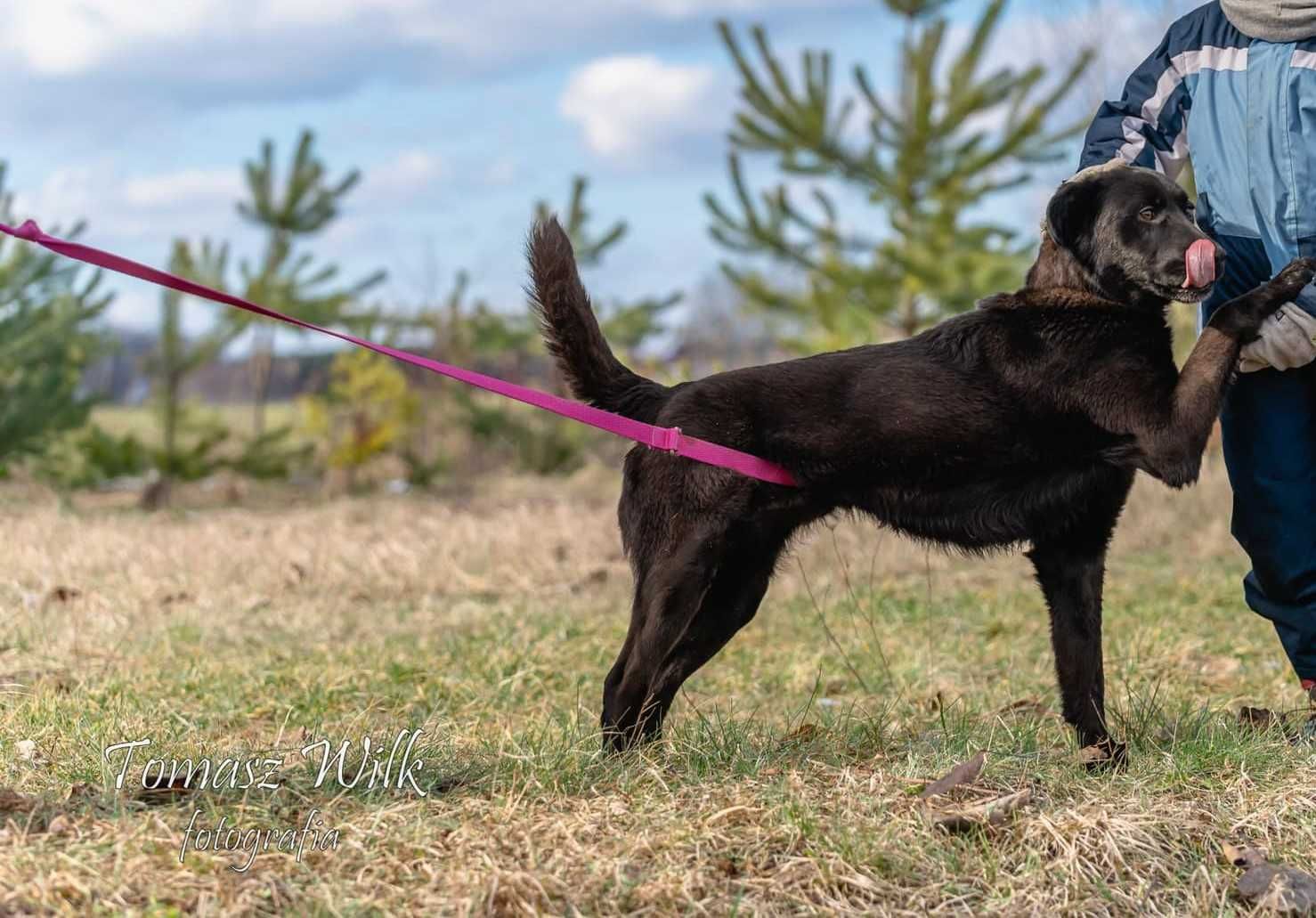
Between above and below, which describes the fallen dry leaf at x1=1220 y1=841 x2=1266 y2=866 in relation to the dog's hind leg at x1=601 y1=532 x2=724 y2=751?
below

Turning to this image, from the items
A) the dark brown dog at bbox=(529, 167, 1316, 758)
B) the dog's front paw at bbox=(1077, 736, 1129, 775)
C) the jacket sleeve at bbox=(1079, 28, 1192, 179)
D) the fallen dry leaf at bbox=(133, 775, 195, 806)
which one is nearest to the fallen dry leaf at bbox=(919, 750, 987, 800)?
the dog's front paw at bbox=(1077, 736, 1129, 775)

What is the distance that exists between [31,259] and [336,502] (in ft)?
11.3

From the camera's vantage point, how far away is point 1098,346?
3.41 metres

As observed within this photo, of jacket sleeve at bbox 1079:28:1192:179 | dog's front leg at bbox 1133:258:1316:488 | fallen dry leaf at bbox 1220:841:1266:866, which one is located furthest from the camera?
jacket sleeve at bbox 1079:28:1192:179

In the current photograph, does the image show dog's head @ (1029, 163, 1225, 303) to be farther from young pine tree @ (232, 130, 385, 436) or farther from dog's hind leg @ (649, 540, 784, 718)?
young pine tree @ (232, 130, 385, 436)

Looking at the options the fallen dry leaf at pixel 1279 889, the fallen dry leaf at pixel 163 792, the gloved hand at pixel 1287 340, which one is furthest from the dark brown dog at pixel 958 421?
the fallen dry leaf at pixel 163 792

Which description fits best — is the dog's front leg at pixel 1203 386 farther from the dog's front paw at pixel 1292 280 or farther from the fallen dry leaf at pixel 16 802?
the fallen dry leaf at pixel 16 802

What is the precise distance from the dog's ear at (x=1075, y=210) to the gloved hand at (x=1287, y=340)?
51 cm

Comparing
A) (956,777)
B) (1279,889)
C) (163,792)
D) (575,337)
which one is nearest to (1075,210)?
(575,337)

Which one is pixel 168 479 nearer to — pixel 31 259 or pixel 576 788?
pixel 31 259

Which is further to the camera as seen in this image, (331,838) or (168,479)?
(168,479)

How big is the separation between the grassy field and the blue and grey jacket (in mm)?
1369

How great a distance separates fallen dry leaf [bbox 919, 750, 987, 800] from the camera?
2920 millimetres

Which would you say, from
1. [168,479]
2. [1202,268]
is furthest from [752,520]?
[168,479]
